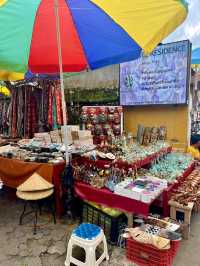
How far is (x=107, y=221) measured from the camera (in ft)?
8.20

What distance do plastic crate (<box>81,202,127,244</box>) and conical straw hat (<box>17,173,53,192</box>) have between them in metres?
0.52

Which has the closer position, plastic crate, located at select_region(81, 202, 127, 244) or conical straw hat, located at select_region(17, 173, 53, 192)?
plastic crate, located at select_region(81, 202, 127, 244)

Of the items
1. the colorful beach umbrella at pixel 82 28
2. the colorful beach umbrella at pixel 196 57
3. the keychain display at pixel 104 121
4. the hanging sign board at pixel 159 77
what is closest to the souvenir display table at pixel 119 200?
the colorful beach umbrella at pixel 82 28

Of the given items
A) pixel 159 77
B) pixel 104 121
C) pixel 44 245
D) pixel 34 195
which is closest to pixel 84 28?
pixel 34 195

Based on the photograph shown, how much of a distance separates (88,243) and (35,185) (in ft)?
3.03

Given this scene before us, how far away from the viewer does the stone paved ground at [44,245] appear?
7.22ft

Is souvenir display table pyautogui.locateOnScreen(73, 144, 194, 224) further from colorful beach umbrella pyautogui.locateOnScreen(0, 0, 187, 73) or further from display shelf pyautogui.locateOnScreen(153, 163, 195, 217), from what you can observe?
colorful beach umbrella pyautogui.locateOnScreen(0, 0, 187, 73)

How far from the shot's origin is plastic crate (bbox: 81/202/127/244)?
245 centimetres

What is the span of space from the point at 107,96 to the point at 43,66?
2.86 m

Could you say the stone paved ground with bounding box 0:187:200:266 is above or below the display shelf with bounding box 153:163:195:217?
below

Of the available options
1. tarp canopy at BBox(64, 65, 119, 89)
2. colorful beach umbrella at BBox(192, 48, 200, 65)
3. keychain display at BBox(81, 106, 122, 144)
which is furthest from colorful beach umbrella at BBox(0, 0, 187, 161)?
colorful beach umbrella at BBox(192, 48, 200, 65)

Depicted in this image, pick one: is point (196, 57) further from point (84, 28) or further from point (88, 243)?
point (88, 243)

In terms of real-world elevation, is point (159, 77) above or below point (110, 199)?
above

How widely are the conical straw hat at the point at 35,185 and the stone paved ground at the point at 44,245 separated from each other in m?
0.52
